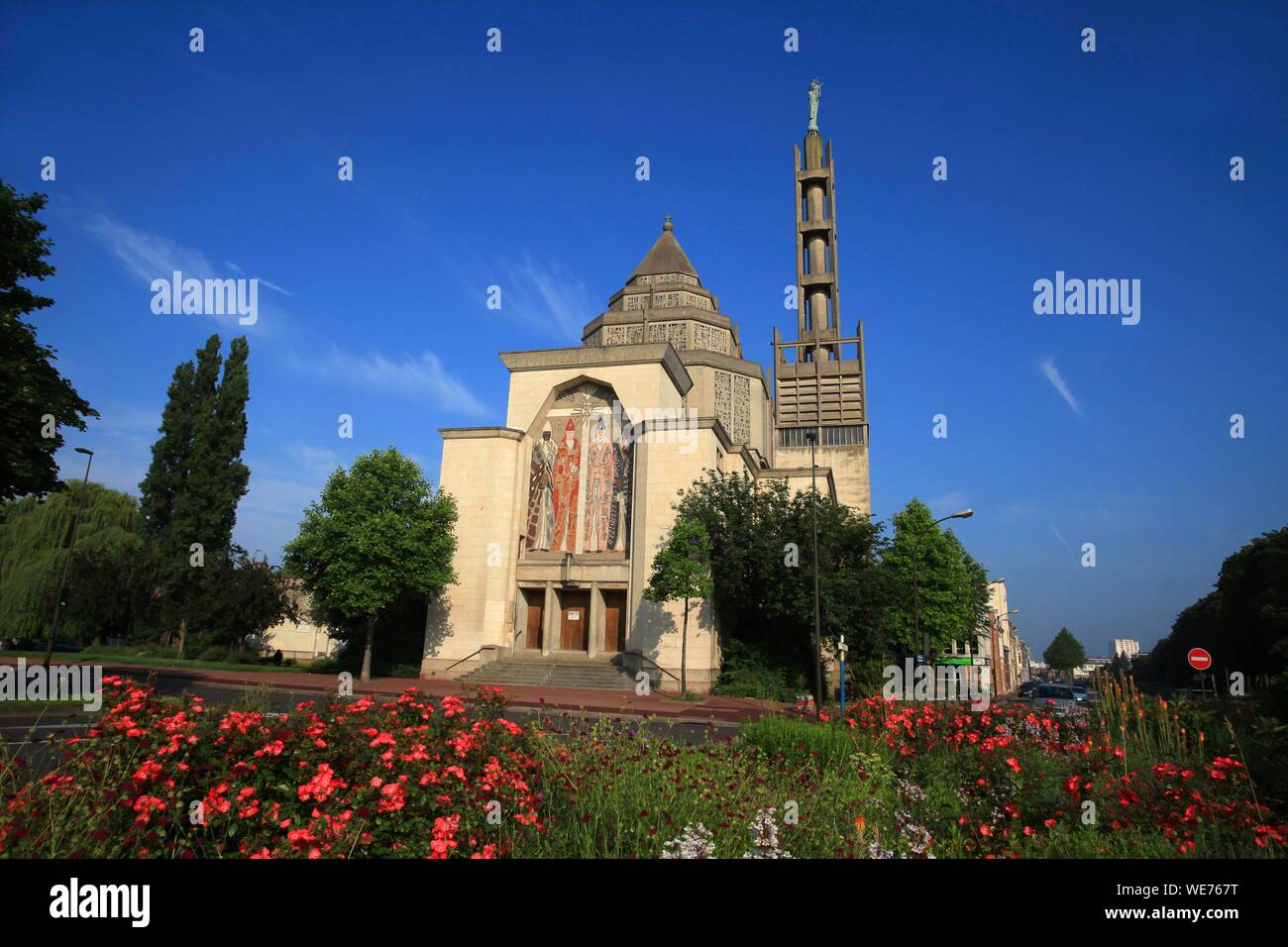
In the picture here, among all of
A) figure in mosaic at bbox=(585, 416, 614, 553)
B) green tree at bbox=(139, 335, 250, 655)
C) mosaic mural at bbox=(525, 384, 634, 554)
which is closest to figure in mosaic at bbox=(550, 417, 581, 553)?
mosaic mural at bbox=(525, 384, 634, 554)

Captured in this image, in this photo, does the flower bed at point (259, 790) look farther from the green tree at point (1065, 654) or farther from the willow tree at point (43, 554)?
the green tree at point (1065, 654)

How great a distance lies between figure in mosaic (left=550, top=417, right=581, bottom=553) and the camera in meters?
34.0

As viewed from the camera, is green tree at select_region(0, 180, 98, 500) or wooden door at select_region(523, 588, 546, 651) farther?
wooden door at select_region(523, 588, 546, 651)

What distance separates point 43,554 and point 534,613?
2883 centimetres

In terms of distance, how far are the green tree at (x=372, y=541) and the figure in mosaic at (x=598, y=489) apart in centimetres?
641

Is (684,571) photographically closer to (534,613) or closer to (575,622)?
(575,622)

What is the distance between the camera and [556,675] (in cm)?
2978

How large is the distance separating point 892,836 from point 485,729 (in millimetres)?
3584

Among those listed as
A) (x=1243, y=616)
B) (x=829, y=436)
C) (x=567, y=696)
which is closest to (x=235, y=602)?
(x=567, y=696)

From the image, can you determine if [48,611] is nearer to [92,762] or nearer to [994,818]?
[92,762]

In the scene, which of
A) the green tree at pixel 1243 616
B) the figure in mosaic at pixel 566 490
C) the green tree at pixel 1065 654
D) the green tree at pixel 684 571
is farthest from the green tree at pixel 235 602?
the green tree at pixel 1065 654

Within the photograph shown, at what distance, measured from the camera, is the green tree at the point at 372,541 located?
94.8ft

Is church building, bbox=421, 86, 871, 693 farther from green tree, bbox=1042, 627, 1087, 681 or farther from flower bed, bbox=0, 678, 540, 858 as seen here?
green tree, bbox=1042, 627, 1087, 681

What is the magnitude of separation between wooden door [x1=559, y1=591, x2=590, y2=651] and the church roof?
27136 millimetres
